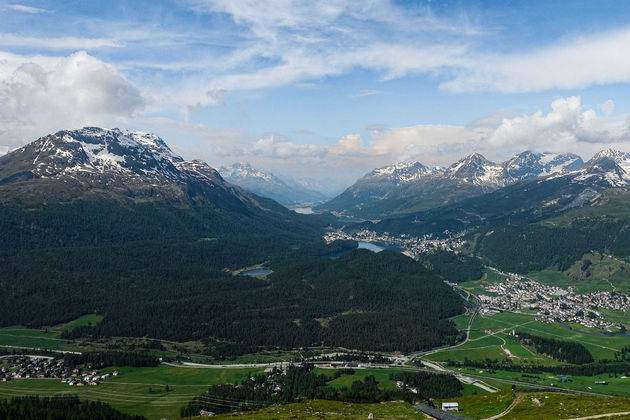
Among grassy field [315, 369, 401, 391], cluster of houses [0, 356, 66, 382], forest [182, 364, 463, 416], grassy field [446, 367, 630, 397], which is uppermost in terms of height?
cluster of houses [0, 356, 66, 382]

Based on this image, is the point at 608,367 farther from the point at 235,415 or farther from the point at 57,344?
the point at 57,344

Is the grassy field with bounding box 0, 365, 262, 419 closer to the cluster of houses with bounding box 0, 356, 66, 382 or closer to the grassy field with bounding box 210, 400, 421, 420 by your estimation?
the cluster of houses with bounding box 0, 356, 66, 382

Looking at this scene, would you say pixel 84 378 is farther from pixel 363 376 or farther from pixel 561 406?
pixel 561 406

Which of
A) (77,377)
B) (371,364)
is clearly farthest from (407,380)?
(77,377)

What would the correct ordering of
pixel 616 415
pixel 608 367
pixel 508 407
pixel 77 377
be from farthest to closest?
1. pixel 608 367
2. pixel 77 377
3. pixel 508 407
4. pixel 616 415

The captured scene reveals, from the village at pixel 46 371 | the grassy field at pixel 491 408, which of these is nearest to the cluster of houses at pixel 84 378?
the village at pixel 46 371

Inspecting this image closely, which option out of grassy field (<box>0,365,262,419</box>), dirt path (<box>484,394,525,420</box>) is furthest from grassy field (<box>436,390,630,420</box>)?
grassy field (<box>0,365,262,419</box>)

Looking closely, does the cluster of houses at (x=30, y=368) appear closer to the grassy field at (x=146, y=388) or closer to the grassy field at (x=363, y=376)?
the grassy field at (x=146, y=388)

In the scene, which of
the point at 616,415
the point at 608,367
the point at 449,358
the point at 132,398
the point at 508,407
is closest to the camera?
the point at 616,415

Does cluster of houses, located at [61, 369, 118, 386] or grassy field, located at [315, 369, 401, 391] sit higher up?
cluster of houses, located at [61, 369, 118, 386]
